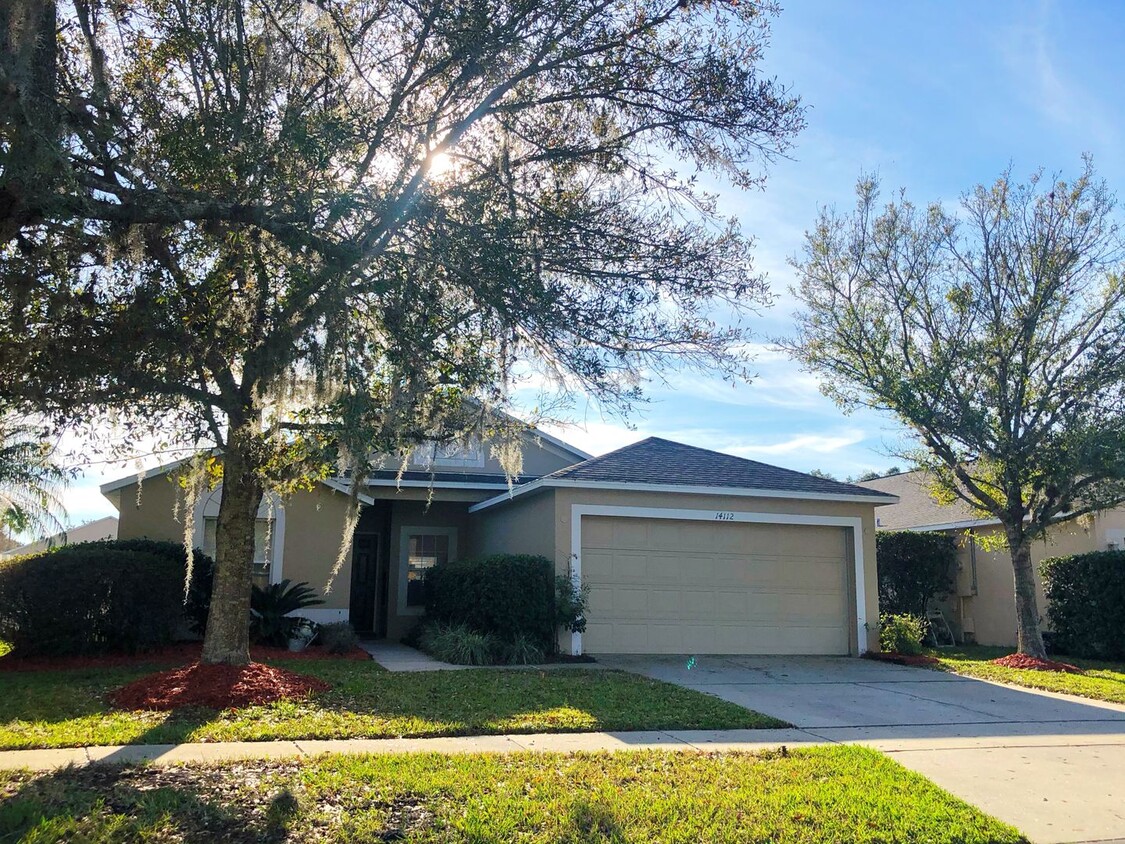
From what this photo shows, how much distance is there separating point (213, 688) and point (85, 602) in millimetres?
4140

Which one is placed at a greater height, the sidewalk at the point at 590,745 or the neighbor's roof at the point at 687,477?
the neighbor's roof at the point at 687,477

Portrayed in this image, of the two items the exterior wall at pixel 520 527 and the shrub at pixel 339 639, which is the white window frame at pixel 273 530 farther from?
the exterior wall at pixel 520 527

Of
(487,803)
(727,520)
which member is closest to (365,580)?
(727,520)

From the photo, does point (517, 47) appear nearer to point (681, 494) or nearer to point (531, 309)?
point (531, 309)

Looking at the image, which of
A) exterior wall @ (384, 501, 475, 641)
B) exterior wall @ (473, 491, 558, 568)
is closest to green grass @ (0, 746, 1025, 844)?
exterior wall @ (473, 491, 558, 568)

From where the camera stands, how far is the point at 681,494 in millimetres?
14258

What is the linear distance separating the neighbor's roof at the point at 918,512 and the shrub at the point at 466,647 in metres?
10.4

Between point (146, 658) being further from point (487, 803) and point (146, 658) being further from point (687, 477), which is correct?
point (687, 477)

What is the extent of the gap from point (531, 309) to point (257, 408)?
3.39 meters

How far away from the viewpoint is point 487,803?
5434 mm

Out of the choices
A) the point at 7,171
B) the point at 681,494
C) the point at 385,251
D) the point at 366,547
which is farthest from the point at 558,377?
the point at 366,547

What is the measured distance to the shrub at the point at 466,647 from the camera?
1233 centimetres

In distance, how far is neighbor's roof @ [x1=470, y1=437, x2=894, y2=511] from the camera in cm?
1382

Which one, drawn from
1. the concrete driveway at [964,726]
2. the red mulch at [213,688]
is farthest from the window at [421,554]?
the red mulch at [213,688]
